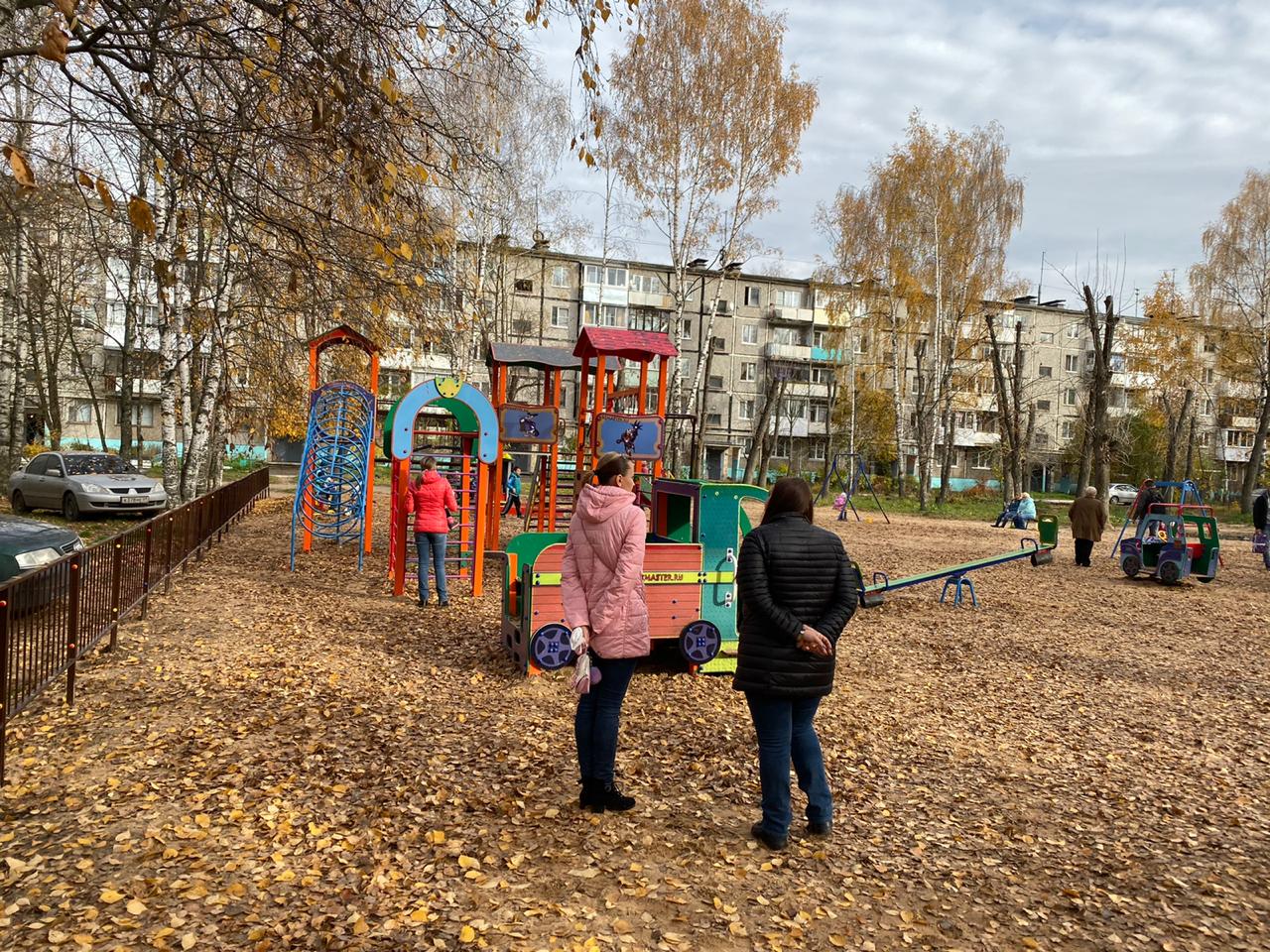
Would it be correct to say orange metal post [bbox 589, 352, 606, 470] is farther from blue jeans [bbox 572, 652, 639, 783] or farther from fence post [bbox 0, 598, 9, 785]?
fence post [bbox 0, 598, 9, 785]

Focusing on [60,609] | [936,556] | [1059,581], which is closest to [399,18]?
[60,609]

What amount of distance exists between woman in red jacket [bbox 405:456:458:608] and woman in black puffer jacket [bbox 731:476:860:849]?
6.06 m

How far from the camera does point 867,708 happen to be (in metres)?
6.59

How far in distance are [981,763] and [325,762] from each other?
392 centimetres

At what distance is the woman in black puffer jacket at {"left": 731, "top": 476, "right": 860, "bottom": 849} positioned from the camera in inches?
155

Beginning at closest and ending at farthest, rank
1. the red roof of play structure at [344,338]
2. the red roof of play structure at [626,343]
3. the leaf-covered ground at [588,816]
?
the leaf-covered ground at [588,816] < the red roof of play structure at [626,343] < the red roof of play structure at [344,338]

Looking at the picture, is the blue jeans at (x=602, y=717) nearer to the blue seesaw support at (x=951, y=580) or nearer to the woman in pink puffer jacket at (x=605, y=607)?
the woman in pink puffer jacket at (x=605, y=607)

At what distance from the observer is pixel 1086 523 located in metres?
16.0

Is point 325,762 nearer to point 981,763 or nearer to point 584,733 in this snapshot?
point 584,733

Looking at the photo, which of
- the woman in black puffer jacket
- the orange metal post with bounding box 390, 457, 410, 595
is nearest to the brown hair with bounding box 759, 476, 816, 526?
the woman in black puffer jacket

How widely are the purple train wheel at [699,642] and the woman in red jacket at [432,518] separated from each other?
3600mm

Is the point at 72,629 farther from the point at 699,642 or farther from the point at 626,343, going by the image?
the point at 626,343

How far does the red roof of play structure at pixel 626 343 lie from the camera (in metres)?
11.8

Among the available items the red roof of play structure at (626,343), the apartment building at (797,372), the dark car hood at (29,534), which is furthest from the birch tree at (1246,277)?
the dark car hood at (29,534)
